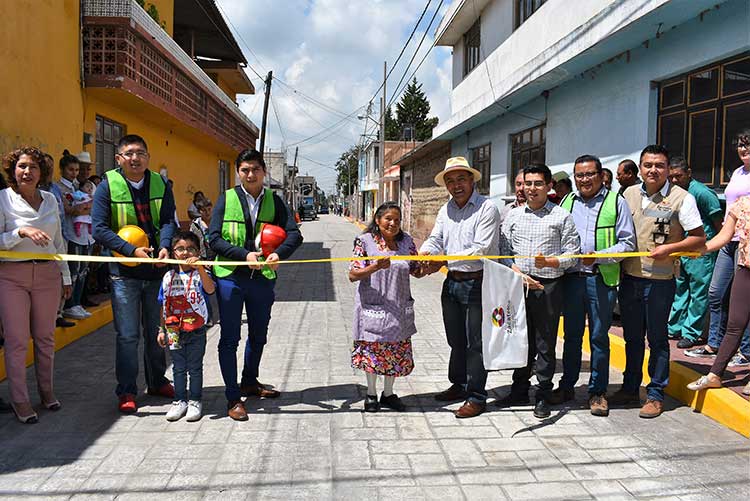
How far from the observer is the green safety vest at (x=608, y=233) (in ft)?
14.8

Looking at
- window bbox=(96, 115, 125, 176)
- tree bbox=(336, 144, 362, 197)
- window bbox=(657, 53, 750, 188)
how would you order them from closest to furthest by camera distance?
window bbox=(657, 53, 750, 188), window bbox=(96, 115, 125, 176), tree bbox=(336, 144, 362, 197)

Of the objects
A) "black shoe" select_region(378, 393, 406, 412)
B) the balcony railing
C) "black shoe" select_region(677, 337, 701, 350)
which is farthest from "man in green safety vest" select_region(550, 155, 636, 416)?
the balcony railing

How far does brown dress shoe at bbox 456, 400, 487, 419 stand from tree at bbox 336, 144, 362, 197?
7594cm

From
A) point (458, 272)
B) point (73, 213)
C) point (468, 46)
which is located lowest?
point (458, 272)

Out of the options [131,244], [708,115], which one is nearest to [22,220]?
[131,244]

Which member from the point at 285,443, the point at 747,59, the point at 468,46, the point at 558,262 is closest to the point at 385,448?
the point at 285,443

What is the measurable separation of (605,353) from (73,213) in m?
6.01

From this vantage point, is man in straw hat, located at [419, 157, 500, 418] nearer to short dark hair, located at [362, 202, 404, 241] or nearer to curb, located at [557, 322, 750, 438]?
short dark hair, located at [362, 202, 404, 241]

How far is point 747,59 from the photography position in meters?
6.07

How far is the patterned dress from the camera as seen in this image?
4.45 meters

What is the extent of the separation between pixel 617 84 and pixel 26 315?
7.76m

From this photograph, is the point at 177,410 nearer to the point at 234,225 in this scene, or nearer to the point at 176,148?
the point at 234,225

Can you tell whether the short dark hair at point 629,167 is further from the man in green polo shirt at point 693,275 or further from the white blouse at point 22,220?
the white blouse at point 22,220

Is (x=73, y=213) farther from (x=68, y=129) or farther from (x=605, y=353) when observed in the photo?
(x=605, y=353)
